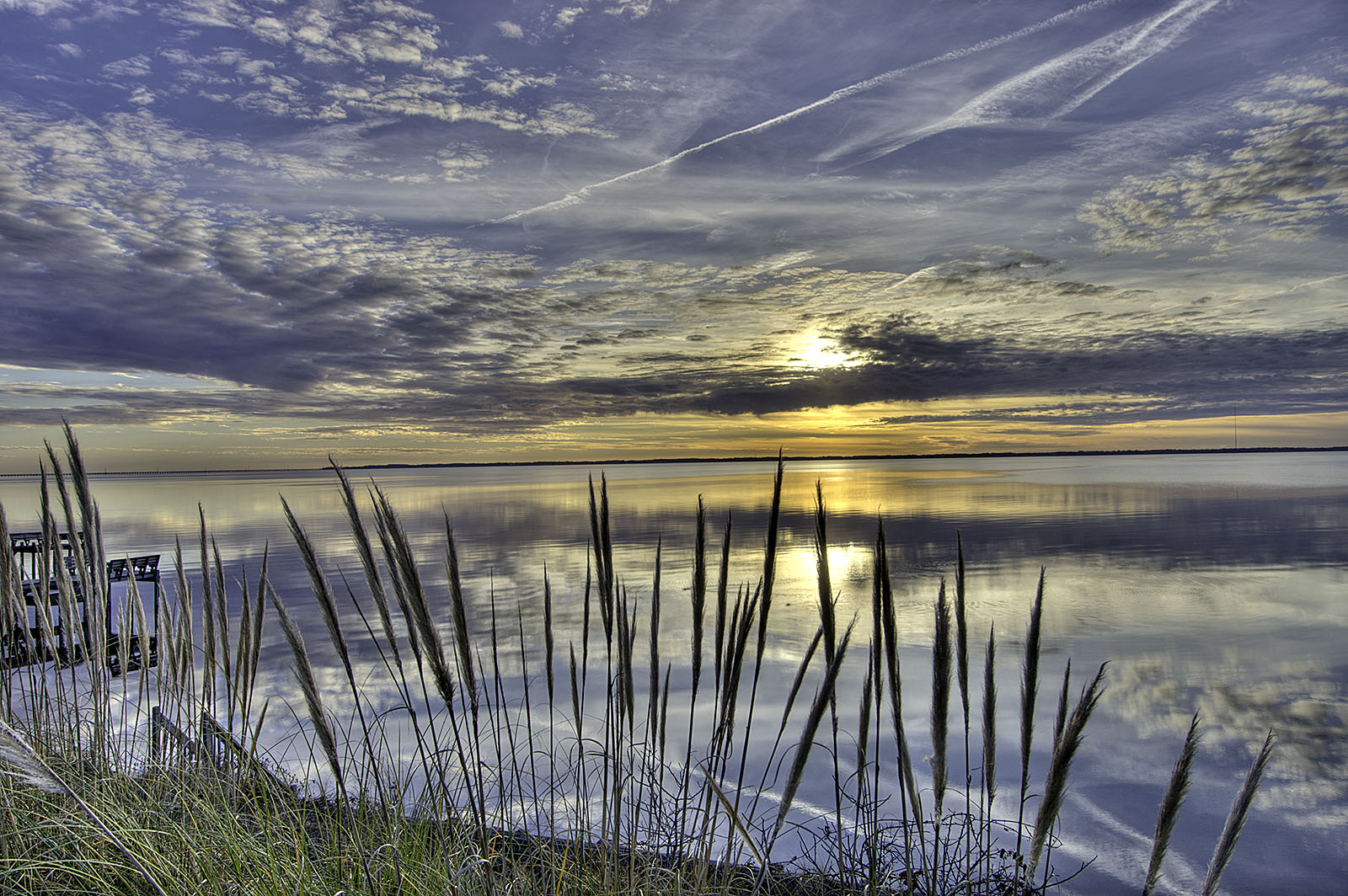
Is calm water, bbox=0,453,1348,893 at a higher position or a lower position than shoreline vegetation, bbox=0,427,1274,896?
lower

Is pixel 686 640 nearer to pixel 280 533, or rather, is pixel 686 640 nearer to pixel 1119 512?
pixel 280 533

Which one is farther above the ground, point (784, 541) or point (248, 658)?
point (248, 658)

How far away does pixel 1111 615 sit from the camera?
1293 cm

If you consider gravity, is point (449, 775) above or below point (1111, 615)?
above

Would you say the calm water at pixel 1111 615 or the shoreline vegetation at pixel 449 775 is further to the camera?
the calm water at pixel 1111 615

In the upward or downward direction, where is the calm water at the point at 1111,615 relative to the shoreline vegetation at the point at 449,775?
downward

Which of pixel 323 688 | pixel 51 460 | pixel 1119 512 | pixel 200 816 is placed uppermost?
pixel 51 460

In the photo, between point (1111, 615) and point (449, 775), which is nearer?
point (449, 775)

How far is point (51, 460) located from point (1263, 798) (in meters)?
9.33

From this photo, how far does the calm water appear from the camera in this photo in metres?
6.07

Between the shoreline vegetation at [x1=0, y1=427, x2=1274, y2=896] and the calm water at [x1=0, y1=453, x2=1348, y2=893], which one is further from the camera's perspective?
the calm water at [x1=0, y1=453, x2=1348, y2=893]

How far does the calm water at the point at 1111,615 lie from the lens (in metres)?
6.07

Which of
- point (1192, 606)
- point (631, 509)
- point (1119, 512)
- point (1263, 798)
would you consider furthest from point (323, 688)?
point (1119, 512)

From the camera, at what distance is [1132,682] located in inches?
368
